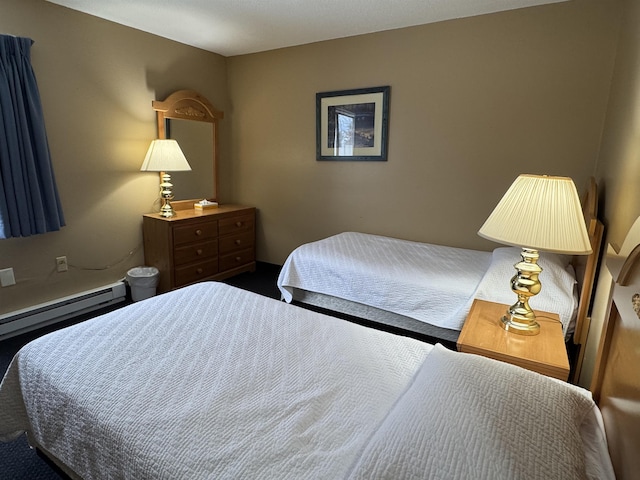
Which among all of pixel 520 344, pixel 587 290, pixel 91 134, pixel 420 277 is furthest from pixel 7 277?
pixel 587 290

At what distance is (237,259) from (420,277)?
7.29 feet

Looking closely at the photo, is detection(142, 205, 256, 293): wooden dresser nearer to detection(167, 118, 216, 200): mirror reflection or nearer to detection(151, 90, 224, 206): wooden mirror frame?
detection(167, 118, 216, 200): mirror reflection

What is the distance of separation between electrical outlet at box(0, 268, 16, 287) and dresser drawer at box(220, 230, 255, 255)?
1.67m

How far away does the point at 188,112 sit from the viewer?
3744mm

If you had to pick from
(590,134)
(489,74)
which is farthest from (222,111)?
(590,134)

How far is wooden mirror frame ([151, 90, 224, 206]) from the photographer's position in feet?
11.5

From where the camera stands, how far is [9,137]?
2.44 m

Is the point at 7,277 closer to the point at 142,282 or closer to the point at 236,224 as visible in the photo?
the point at 142,282

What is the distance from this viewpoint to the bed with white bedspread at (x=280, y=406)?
779 mm

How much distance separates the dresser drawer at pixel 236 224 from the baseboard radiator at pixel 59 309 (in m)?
1.05

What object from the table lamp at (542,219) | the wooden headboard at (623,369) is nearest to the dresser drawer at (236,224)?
the table lamp at (542,219)

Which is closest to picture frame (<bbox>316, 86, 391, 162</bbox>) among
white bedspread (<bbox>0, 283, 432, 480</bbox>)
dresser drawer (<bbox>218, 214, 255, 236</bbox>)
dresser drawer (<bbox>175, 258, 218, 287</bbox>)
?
dresser drawer (<bbox>218, 214, 255, 236</bbox>)

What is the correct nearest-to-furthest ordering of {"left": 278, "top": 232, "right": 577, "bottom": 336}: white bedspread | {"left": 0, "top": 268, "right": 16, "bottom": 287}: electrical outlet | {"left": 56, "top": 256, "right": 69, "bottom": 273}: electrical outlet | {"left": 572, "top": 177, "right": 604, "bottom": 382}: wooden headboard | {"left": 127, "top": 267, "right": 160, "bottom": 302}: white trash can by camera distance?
{"left": 572, "top": 177, "right": 604, "bottom": 382}: wooden headboard → {"left": 278, "top": 232, "right": 577, "bottom": 336}: white bedspread → {"left": 0, "top": 268, "right": 16, "bottom": 287}: electrical outlet → {"left": 56, "top": 256, "right": 69, "bottom": 273}: electrical outlet → {"left": 127, "top": 267, "right": 160, "bottom": 302}: white trash can

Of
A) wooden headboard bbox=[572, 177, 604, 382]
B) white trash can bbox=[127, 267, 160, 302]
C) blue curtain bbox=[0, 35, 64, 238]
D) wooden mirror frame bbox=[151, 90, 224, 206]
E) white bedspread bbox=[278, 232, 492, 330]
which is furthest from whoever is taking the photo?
wooden mirror frame bbox=[151, 90, 224, 206]
